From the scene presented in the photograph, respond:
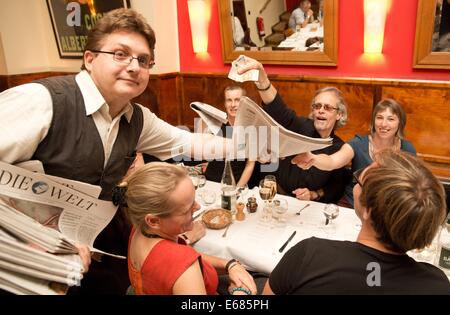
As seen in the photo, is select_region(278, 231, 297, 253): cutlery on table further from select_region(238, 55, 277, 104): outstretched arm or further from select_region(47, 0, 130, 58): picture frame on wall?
select_region(47, 0, 130, 58): picture frame on wall

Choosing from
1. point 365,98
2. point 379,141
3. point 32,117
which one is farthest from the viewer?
point 365,98

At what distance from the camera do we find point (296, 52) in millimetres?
3271

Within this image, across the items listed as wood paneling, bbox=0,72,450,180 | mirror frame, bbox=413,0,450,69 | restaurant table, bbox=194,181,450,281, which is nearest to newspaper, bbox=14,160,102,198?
restaurant table, bbox=194,181,450,281

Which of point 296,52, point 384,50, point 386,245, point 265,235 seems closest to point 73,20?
point 296,52

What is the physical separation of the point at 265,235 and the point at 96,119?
878 mm

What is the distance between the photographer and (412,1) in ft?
8.95

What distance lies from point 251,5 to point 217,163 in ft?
5.61

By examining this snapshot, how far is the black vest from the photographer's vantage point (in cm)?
121

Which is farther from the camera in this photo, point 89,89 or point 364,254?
point 89,89

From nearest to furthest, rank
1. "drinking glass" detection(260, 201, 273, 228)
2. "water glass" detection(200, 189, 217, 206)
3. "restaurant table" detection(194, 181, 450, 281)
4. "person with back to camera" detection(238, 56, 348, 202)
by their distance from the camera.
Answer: "restaurant table" detection(194, 181, 450, 281), "drinking glass" detection(260, 201, 273, 228), "water glass" detection(200, 189, 217, 206), "person with back to camera" detection(238, 56, 348, 202)

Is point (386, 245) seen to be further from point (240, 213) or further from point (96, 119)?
point (96, 119)

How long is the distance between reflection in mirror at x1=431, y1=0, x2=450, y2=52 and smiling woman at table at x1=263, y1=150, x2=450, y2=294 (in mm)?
2156
